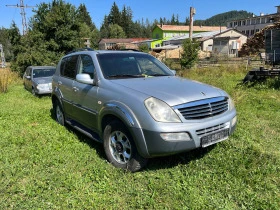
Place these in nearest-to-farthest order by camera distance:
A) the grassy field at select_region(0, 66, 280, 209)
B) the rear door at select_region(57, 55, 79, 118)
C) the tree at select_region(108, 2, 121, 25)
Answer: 1. the grassy field at select_region(0, 66, 280, 209)
2. the rear door at select_region(57, 55, 79, 118)
3. the tree at select_region(108, 2, 121, 25)

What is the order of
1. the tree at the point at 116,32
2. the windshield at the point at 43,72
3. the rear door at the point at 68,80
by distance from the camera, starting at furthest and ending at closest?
the tree at the point at 116,32 → the windshield at the point at 43,72 → the rear door at the point at 68,80

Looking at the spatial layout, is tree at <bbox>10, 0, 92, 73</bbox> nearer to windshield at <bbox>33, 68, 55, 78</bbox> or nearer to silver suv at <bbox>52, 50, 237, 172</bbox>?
windshield at <bbox>33, 68, 55, 78</bbox>

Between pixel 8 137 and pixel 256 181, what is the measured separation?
183 inches

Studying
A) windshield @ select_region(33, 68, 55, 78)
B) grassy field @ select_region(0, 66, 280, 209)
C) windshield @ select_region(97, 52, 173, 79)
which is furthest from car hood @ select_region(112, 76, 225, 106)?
windshield @ select_region(33, 68, 55, 78)

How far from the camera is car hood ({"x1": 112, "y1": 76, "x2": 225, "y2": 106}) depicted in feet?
10.8

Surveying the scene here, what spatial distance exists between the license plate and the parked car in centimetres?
890

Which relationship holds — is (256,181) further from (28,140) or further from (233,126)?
(28,140)

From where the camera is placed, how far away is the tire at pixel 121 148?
3.47 m

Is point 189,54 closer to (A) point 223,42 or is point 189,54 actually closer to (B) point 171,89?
(B) point 171,89

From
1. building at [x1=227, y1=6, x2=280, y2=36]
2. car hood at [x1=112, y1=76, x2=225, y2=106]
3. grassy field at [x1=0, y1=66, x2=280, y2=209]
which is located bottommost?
grassy field at [x1=0, y1=66, x2=280, y2=209]

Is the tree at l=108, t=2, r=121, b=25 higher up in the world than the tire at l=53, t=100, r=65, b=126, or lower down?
higher up

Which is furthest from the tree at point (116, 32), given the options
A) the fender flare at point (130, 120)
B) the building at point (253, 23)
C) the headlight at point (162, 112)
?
the headlight at point (162, 112)

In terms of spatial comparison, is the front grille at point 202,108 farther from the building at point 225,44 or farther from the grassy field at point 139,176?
the building at point 225,44

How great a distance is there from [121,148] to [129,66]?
154 cm
